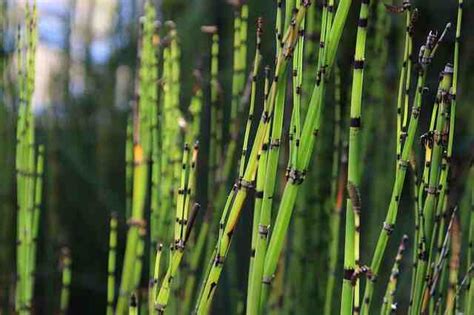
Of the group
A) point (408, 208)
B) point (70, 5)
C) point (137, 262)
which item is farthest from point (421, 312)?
point (70, 5)

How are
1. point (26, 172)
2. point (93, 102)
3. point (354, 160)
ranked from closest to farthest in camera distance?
point (354, 160), point (26, 172), point (93, 102)

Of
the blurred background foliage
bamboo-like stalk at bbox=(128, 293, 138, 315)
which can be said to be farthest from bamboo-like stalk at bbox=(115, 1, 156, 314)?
the blurred background foliage

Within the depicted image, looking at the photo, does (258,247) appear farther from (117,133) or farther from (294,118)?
(117,133)

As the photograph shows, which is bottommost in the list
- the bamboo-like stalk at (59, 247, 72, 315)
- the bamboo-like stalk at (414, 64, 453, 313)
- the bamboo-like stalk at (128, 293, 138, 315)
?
the bamboo-like stalk at (59, 247, 72, 315)

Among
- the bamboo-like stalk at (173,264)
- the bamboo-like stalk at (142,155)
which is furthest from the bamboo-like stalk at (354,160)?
the bamboo-like stalk at (142,155)

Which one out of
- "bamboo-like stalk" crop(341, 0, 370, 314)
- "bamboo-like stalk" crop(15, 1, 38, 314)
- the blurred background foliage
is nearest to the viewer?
"bamboo-like stalk" crop(341, 0, 370, 314)

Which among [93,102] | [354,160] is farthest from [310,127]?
[93,102]

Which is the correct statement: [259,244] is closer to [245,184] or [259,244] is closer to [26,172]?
[245,184]

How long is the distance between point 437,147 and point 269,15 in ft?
3.59

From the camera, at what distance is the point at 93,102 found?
2277mm

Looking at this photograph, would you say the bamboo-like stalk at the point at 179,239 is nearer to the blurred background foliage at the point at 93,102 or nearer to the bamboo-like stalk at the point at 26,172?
the bamboo-like stalk at the point at 26,172

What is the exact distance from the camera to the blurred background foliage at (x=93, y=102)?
5.77ft

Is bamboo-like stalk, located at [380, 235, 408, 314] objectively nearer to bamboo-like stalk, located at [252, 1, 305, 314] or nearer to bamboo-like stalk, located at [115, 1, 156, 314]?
bamboo-like stalk, located at [252, 1, 305, 314]

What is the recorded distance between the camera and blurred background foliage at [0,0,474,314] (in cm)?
176
